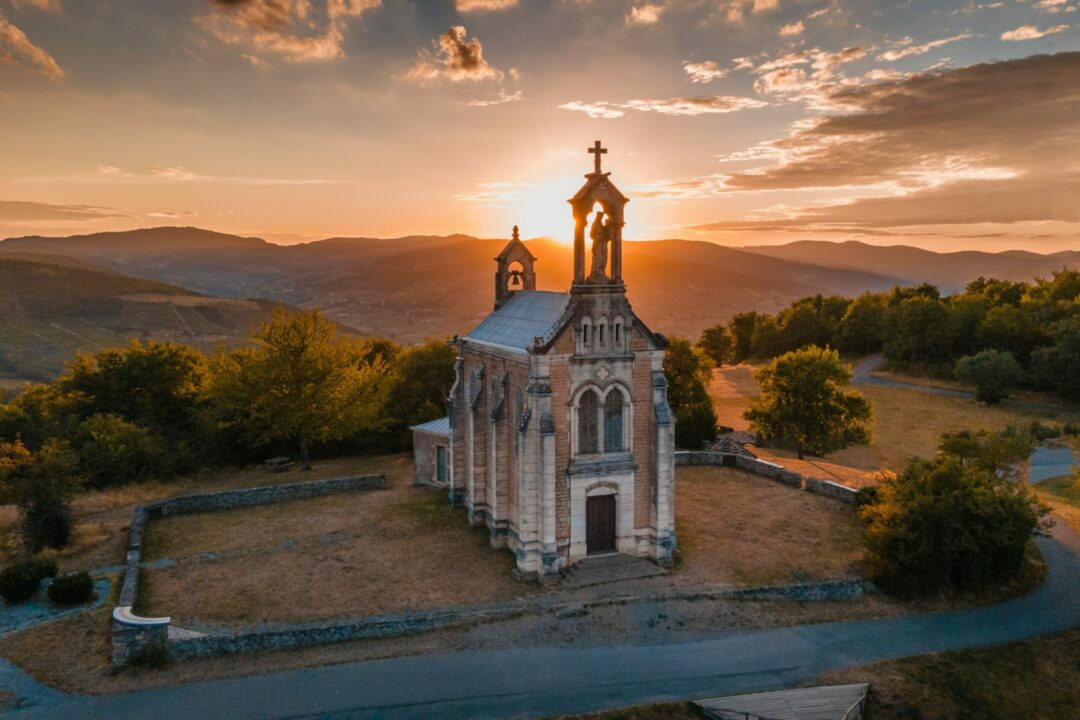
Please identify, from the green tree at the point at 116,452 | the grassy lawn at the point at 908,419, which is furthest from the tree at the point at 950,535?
the green tree at the point at 116,452

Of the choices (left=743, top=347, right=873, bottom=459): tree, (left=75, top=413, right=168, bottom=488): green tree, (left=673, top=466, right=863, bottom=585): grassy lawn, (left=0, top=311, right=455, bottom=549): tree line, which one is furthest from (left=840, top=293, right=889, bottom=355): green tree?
(left=75, top=413, right=168, bottom=488): green tree

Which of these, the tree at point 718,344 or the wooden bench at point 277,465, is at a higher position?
the tree at point 718,344

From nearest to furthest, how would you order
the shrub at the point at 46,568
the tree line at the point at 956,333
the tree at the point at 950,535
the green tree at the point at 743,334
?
1. the tree at the point at 950,535
2. the shrub at the point at 46,568
3. the tree line at the point at 956,333
4. the green tree at the point at 743,334

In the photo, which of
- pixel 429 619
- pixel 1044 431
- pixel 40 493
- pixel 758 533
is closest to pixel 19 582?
pixel 40 493

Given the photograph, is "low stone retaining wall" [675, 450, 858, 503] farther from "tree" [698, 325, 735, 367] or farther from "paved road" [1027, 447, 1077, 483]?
"tree" [698, 325, 735, 367]

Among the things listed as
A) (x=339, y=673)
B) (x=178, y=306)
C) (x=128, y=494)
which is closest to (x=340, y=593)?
(x=339, y=673)

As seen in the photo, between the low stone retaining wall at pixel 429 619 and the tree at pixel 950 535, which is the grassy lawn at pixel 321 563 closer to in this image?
the low stone retaining wall at pixel 429 619
